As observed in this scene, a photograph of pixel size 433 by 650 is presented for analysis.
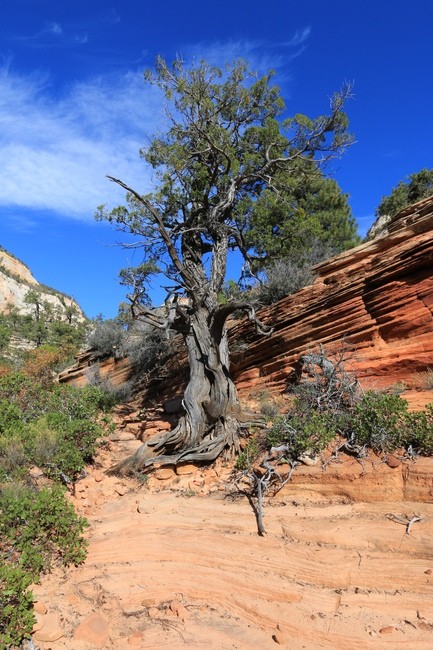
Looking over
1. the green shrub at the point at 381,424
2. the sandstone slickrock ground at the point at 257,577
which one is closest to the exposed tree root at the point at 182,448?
the sandstone slickrock ground at the point at 257,577

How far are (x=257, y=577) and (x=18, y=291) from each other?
68179mm

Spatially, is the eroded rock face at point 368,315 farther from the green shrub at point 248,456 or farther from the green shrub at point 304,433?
the green shrub at point 248,456

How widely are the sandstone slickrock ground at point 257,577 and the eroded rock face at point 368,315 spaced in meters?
3.07

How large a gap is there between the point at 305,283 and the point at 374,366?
333cm

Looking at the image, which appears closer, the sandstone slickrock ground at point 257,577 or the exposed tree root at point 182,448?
the sandstone slickrock ground at point 257,577

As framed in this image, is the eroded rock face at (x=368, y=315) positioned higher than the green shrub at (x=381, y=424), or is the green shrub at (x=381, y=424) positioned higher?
the eroded rock face at (x=368, y=315)

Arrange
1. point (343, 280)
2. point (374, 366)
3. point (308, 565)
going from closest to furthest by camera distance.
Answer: point (308, 565) < point (374, 366) < point (343, 280)

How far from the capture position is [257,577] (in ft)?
13.9

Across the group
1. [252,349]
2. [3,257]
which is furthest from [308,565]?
[3,257]

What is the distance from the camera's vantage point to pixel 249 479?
606 cm

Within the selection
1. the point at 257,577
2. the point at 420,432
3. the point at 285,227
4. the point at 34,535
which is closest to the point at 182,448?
the point at 34,535

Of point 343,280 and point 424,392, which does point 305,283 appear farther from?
point 424,392

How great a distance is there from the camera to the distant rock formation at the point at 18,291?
192ft

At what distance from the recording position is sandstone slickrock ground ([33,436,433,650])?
355 cm
